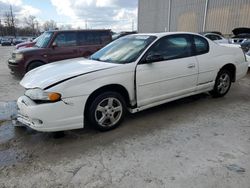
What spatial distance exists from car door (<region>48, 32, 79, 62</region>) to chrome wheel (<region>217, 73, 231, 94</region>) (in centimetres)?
538

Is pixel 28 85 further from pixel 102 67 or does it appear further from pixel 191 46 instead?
pixel 191 46

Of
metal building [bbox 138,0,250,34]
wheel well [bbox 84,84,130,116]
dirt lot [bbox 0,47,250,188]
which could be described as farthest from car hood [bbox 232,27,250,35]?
wheel well [bbox 84,84,130,116]

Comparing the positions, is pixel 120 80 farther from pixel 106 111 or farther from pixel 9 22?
pixel 9 22

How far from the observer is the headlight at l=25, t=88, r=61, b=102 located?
304 centimetres

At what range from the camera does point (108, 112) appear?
11.7 feet

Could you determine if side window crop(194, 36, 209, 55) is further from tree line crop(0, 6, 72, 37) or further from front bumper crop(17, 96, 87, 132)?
tree line crop(0, 6, 72, 37)

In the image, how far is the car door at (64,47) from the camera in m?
7.98

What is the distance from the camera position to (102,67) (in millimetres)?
3520

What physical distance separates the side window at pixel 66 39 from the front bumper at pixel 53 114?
5.32 m

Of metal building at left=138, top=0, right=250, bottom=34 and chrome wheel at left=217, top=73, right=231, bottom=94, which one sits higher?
metal building at left=138, top=0, right=250, bottom=34

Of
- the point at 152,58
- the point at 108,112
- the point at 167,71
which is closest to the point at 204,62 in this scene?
the point at 167,71

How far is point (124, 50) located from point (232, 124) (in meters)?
2.32

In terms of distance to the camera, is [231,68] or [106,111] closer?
[106,111]

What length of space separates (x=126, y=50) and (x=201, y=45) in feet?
5.60
